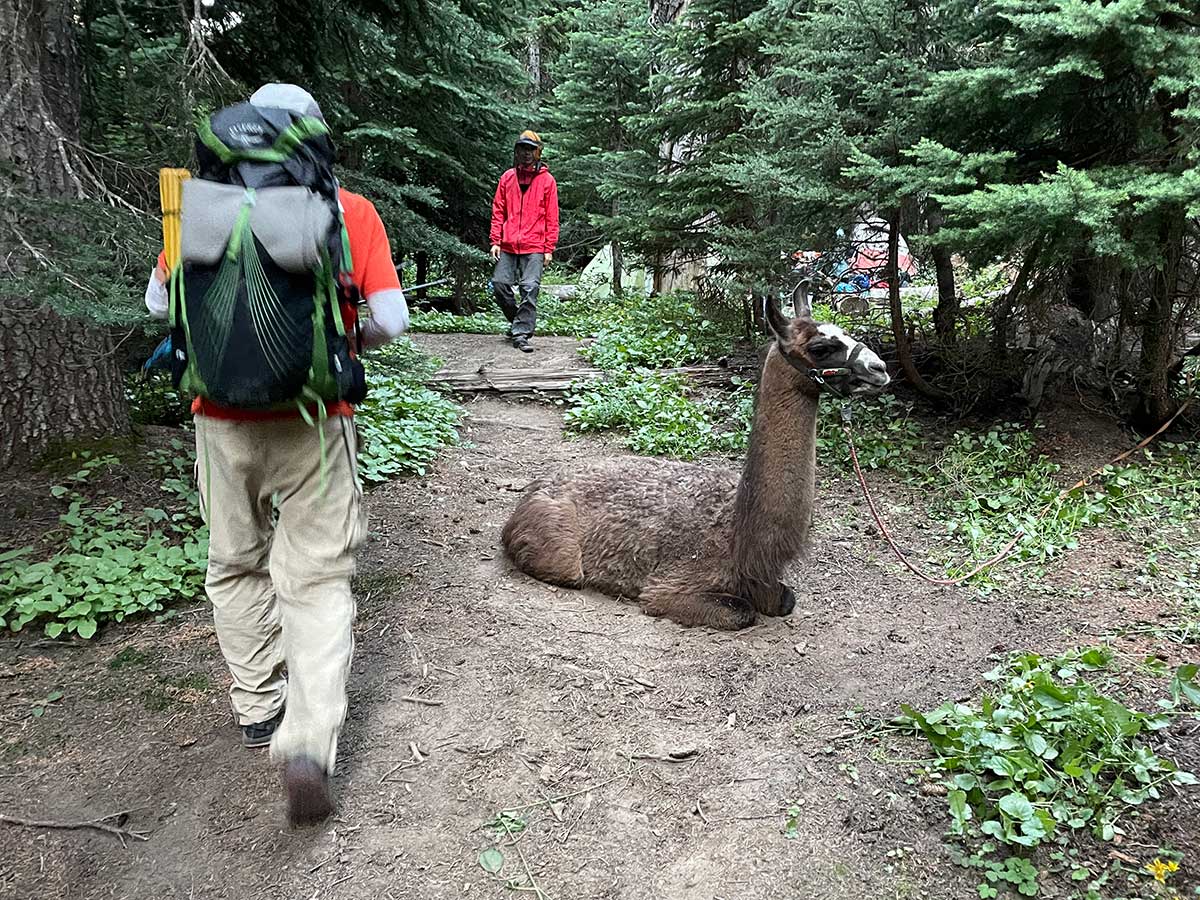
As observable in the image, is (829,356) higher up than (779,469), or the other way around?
(829,356)

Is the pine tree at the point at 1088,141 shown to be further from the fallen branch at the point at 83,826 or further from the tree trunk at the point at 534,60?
the tree trunk at the point at 534,60

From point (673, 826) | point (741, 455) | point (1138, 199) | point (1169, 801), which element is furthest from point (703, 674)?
point (1138, 199)

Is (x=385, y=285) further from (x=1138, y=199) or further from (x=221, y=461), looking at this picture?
(x=1138, y=199)

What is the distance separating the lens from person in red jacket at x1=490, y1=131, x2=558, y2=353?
36.0 feet

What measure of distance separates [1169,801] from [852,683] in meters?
1.48

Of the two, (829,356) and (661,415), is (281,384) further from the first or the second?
(661,415)

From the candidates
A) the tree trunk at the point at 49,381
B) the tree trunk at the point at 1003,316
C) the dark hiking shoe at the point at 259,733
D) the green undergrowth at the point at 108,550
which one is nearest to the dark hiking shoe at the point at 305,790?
the dark hiking shoe at the point at 259,733

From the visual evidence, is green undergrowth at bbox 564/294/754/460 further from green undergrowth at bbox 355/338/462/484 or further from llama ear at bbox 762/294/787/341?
llama ear at bbox 762/294/787/341

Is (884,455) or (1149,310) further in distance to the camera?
(884,455)

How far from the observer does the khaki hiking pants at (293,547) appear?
Result: 10.1 feet

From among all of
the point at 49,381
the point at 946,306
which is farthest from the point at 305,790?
the point at 946,306

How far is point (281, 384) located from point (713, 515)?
3.31 metres

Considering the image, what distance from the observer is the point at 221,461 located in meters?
3.13

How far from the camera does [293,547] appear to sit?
10.4 feet
